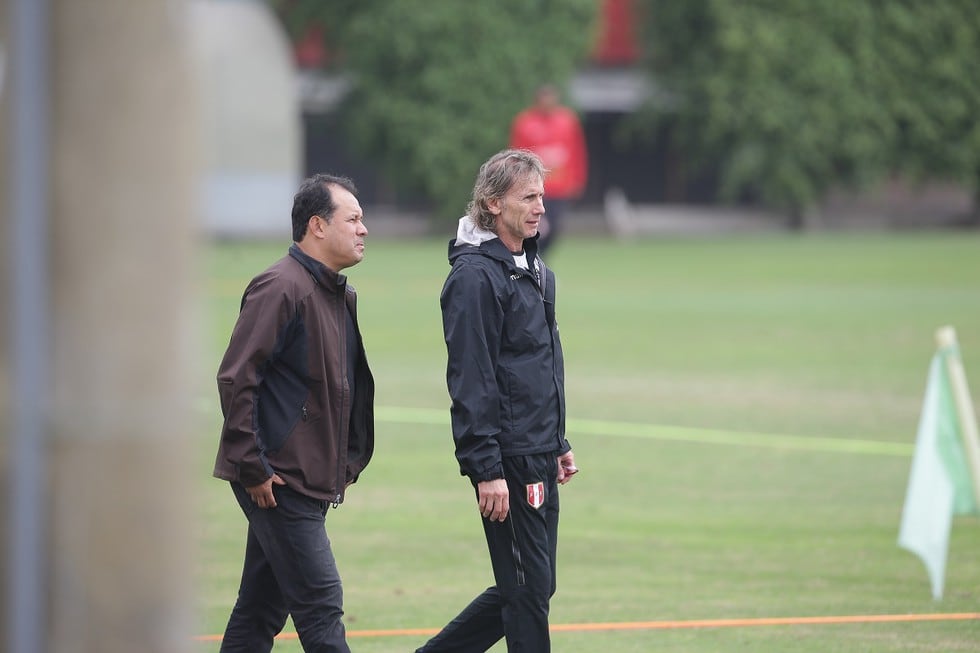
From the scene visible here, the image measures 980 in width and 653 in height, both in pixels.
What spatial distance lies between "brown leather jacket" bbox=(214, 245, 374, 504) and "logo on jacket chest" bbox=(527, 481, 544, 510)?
0.66m

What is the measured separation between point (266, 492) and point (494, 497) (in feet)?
2.48

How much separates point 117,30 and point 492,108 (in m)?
38.3

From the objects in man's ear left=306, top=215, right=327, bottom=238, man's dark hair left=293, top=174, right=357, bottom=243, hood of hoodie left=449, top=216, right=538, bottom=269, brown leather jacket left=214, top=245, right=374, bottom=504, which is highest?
man's dark hair left=293, top=174, right=357, bottom=243

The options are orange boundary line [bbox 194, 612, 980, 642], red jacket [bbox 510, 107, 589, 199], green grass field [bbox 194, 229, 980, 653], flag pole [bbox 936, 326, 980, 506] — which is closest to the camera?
orange boundary line [bbox 194, 612, 980, 642]

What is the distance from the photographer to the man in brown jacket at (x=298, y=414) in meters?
5.53

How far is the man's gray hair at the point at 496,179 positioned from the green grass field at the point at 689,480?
1048 millimetres

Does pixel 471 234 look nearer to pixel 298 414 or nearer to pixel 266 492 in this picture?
pixel 298 414

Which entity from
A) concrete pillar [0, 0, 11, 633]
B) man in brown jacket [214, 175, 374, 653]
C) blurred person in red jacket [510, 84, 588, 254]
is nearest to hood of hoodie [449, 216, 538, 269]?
man in brown jacket [214, 175, 374, 653]

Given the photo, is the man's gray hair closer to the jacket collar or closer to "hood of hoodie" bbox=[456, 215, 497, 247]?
"hood of hoodie" bbox=[456, 215, 497, 247]

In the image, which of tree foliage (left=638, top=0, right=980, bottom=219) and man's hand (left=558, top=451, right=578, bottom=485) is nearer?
man's hand (left=558, top=451, right=578, bottom=485)

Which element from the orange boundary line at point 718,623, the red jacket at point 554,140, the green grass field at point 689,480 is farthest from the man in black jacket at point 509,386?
the red jacket at point 554,140

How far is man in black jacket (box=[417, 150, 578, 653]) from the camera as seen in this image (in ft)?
18.3

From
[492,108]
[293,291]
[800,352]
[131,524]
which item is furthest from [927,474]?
[492,108]

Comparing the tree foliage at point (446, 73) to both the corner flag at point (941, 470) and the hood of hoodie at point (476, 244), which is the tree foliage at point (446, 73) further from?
the hood of hoodie at point (476, 244)
